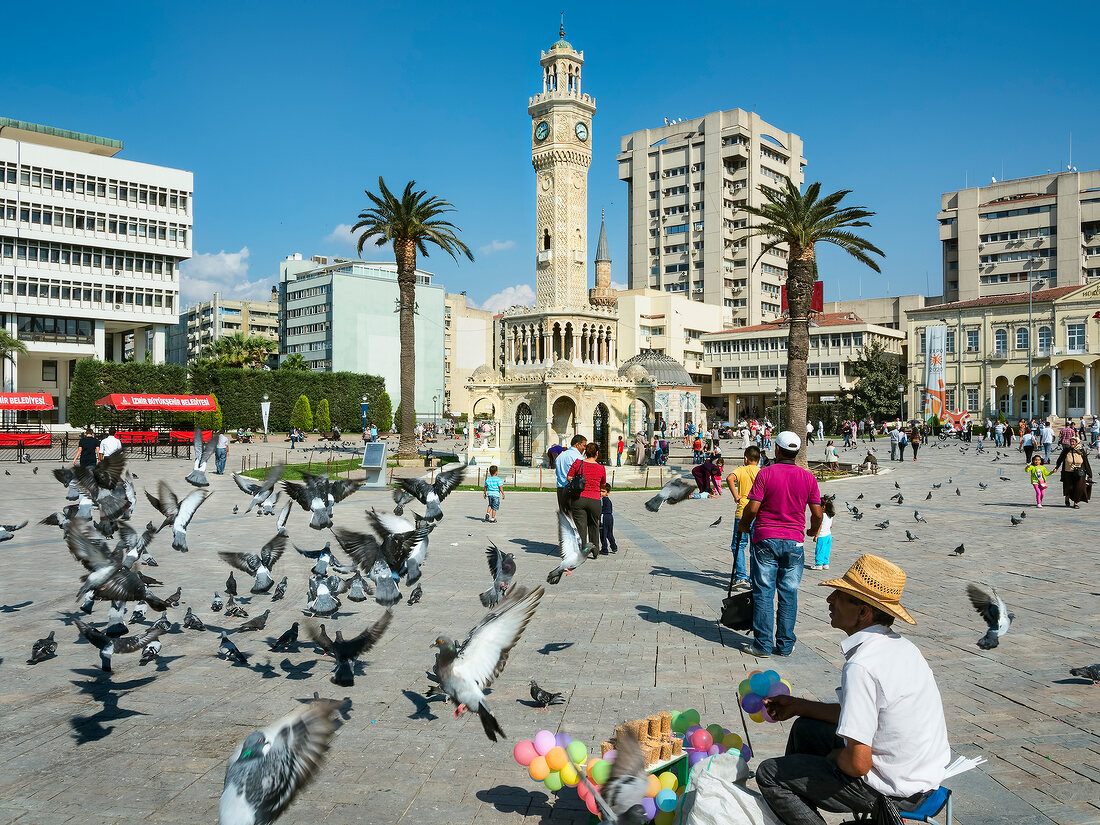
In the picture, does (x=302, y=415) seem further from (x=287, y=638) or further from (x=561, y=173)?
(x=287, y=638)

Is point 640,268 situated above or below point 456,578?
above

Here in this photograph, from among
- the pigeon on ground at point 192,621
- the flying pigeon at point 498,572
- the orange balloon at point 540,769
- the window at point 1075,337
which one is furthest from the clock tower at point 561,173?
the window at point 1075,337

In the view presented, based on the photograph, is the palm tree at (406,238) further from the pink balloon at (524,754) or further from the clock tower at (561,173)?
the pink balloon at (524,754)

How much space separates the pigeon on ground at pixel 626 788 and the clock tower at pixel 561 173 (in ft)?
123

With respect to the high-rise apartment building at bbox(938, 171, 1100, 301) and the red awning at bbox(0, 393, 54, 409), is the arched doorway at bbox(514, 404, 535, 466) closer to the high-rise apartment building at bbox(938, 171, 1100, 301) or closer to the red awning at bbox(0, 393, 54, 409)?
the red awning at bbox(0, 393, 54, 409)

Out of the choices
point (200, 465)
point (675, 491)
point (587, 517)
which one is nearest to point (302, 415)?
point (200, 465)

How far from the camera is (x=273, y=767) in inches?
128

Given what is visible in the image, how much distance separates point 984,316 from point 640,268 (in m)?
43.9

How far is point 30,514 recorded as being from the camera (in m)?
17.5

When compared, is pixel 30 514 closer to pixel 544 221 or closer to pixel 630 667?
pixel 630 667

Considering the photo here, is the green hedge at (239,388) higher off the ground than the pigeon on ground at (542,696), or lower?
higher

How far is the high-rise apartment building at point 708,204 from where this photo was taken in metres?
96.1

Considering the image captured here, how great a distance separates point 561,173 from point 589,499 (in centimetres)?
3127

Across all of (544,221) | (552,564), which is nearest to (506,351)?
(544,221)
